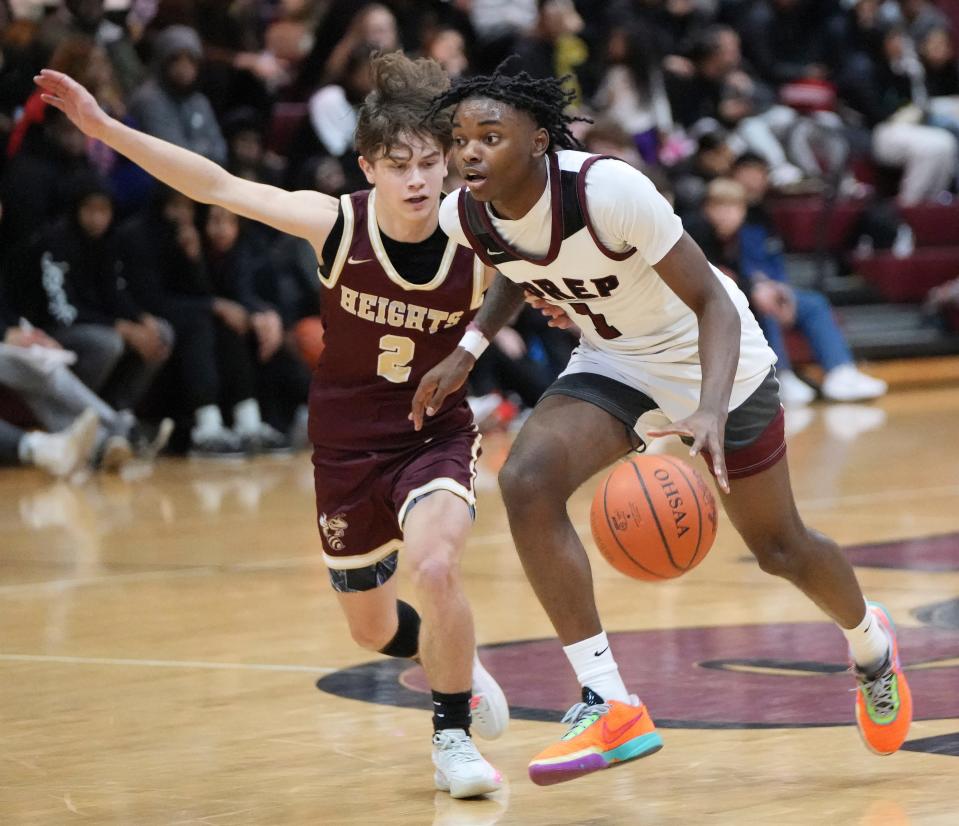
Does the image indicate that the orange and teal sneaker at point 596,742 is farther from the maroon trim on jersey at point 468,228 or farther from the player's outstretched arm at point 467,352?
the maroon trim on jersey at point 468,228

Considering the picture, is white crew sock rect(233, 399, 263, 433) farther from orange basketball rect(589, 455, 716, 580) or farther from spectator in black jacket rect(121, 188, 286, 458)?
orange basketball rect(589, 455, 716, 580)

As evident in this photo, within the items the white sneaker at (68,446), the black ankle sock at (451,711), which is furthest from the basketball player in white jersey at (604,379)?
the white sneaker at (68,446)

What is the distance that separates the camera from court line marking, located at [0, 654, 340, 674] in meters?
5.68

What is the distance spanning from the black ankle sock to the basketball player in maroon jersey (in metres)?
0.08

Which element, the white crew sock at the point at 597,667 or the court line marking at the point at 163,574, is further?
the court line marking at the point at 163,574

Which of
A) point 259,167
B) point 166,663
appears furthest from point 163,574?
point 259,167

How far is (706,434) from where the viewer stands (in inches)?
155

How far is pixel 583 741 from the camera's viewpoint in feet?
13.3

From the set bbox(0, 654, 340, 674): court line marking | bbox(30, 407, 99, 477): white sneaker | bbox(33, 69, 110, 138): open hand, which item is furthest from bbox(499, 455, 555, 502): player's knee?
bbox(30, 407, 99, 477): white sneaker

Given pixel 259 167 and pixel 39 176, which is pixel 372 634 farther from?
pixel 259 167

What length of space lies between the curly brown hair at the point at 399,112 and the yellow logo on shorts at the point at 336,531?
943 mm

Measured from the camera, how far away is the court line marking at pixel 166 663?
5.68m

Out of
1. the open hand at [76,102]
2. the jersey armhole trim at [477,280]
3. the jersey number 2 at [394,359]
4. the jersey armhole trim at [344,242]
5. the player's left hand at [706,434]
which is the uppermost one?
the open hand at [76,102]

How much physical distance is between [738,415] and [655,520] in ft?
1.43
